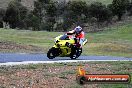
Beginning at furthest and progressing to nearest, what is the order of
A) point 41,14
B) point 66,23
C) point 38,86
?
point 41,14 < point 66,23 < point 38,86

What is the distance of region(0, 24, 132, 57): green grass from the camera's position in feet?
144

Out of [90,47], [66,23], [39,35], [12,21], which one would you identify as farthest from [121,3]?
[90,47]

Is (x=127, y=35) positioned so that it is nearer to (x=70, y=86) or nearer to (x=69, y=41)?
(x=69, y=41)

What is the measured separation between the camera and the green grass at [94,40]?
144 ft

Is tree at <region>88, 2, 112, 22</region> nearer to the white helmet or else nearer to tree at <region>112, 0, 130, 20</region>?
tree at <region>112, 0, 130, 20</region>

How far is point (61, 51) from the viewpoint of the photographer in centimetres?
2430

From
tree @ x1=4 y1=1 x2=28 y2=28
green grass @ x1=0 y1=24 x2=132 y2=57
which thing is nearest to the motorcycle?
green grass @ x1=0 y1=24 x2=132 y2=57

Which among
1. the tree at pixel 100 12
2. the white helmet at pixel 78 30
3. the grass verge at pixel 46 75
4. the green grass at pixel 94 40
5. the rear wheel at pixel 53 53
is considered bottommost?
the green grass at pixel 94 40

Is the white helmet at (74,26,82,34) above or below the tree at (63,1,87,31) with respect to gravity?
above

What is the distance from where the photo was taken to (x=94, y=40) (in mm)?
55469

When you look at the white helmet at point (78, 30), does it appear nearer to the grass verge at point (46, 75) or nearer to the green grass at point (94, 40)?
the grass verge at point (46, 75)

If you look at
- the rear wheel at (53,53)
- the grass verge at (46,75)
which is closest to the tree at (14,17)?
the rear wheel at (53,53)

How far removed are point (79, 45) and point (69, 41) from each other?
29.9 inches

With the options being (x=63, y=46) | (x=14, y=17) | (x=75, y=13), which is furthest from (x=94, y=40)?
(x=63, y=46)
